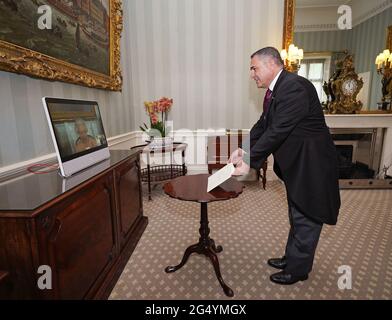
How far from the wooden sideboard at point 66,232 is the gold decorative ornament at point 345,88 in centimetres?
394

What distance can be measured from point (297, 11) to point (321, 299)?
4.40 m

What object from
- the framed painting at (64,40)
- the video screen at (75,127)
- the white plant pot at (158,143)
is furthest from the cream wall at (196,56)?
the video screen at (75,127)

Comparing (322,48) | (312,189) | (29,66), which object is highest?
(322,48)

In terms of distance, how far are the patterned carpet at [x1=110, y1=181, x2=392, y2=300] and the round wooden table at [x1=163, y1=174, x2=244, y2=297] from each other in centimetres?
12

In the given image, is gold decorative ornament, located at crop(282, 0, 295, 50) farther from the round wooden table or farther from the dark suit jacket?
the round wooden table

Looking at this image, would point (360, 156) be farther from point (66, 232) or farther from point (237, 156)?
point (66, 232)

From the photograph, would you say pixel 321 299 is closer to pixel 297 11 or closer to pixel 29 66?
pixel 29 66

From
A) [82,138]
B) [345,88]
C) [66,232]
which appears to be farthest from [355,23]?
[66,232]

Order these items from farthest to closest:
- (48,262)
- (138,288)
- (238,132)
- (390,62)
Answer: (238,132), (390,62), (138,288), (48,262)

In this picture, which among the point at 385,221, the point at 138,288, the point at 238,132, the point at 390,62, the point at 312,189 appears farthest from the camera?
the point at 238,132

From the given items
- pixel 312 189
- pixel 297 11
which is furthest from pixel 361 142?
pixel 312 189

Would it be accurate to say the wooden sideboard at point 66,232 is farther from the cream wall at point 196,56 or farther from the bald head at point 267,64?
the cream wall at point 196,56

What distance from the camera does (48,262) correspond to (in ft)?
3.86

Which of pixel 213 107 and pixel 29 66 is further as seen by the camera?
pixel 213 107
